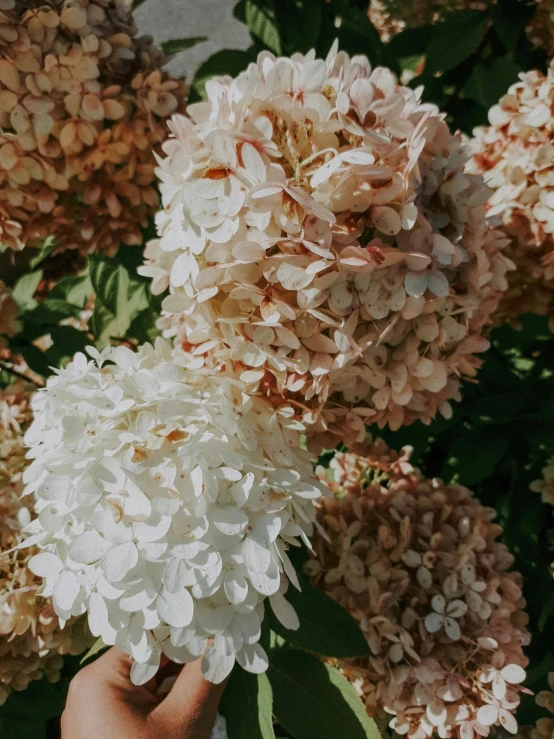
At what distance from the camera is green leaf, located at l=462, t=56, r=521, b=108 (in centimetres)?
120

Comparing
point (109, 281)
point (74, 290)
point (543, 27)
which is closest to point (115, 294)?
point (109, 281)

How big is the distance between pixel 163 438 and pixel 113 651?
1.22ft

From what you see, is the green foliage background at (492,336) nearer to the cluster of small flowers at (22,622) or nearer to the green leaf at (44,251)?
the green leaf at (44,251)

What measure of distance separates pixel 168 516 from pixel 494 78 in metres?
1.07

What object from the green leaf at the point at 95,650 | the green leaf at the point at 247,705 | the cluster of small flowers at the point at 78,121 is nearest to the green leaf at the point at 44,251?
the cluster of small flowers at the point at 78,121

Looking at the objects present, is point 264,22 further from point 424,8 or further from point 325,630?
point 325,630

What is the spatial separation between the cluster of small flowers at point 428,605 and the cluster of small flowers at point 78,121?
62cm

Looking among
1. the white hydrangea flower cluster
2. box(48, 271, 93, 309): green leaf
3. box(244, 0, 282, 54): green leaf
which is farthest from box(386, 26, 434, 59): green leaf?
the white hydrangea flower cluster

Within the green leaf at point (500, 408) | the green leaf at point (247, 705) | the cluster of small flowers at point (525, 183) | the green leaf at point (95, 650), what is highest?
the cluster of small flowers at point (525, 183)

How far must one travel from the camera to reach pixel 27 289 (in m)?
1.33

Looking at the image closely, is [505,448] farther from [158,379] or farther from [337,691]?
[158,379]

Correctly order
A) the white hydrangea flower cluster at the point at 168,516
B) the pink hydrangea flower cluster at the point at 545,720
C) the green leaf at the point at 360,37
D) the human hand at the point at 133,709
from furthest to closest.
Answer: the green leaf at the point at 360,37 → the pink hydrangea flower cluster at the point at 545,720 → the human hand at the point at 133,709 → the white hydrangea flower cluster at the point at 168,516

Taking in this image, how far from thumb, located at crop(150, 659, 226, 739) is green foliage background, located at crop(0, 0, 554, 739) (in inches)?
6.9

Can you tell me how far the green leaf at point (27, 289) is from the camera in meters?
1.32
